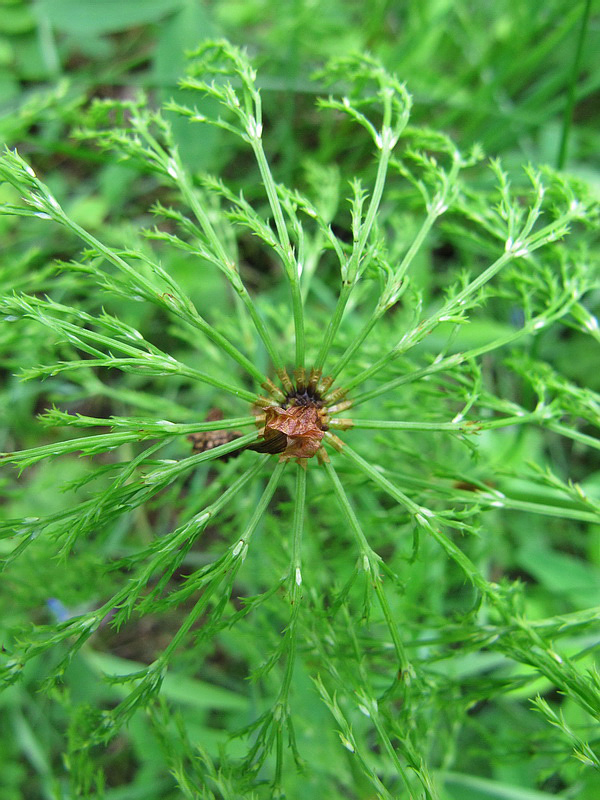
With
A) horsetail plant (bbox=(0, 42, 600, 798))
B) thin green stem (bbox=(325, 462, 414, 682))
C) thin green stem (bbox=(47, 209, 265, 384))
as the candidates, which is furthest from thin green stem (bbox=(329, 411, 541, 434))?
thin green stem (bbox=(47, 209, 265, 384))

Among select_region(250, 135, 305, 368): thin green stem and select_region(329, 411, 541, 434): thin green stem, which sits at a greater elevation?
select_region(250, 135, 305, 368): thin green stem

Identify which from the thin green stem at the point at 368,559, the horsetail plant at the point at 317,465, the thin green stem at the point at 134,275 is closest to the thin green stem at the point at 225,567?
the horsetail plant at the point at 317,465

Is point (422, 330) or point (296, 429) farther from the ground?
point (422, 330)

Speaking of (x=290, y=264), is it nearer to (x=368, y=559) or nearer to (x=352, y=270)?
(x=352, y=270)

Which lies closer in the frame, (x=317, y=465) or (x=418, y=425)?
(x=418, y=425)

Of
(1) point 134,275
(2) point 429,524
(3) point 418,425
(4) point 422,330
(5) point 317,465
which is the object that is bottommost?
(5) point 317,465

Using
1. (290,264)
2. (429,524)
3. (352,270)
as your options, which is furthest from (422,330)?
(429,524)

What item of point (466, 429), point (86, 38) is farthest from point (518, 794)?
point (86, 38)

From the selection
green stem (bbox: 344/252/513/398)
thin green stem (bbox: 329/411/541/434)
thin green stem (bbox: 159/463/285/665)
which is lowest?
thin green stem (bbox: 159/463/285/665)

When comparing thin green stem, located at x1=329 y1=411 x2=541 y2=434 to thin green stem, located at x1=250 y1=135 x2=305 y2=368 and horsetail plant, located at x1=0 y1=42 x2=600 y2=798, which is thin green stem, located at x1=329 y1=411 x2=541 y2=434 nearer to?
horsetail plant, located at x1=0 y1=42 x2=600 y2=798

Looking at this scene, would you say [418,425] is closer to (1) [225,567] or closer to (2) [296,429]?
Answer: (2) [296,429]

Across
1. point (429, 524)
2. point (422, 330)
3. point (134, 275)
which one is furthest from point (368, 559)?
point (134, 275)
